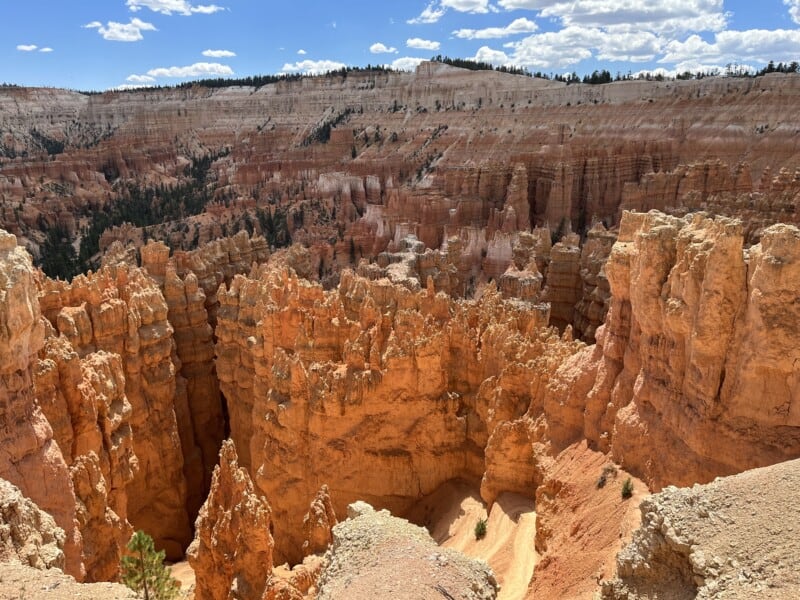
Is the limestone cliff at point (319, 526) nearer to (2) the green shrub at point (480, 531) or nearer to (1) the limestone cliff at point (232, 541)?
(1) the limestone cliff at point (232, 541)

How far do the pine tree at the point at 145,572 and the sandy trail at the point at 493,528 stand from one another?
5710 mm

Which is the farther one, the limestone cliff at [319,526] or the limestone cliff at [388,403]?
the limestone cliff at [388,403]

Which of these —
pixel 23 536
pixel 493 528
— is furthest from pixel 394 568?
pixel 493 528

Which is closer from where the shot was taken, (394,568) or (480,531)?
(394,568)

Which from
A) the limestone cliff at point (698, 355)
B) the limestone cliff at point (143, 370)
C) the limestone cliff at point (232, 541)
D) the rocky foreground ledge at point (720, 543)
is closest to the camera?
the rocky foreground ledge at point (720, 543)

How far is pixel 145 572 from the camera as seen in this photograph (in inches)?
435

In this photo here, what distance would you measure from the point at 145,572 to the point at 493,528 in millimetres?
6767

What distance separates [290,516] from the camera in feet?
54.3

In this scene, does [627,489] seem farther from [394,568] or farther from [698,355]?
[394,568]

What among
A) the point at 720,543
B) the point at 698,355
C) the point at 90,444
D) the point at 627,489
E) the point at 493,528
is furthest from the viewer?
the point at 493,528

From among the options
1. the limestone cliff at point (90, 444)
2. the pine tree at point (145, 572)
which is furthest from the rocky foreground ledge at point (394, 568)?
the limestone cliff at point (90, 444)

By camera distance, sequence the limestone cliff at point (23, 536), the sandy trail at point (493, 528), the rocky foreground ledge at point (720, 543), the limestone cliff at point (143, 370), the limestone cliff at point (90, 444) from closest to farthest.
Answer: the rocky foreground ledge at point (720, 543) < the limestone cliff at point (23, 536) < the sandy trail at point (493, 528) < the limestone cliff at point (90, 444) < the limestone cliff at point (143, 370)

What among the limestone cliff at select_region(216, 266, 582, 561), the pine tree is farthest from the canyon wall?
the pine tree

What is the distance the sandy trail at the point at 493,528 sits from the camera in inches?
437
